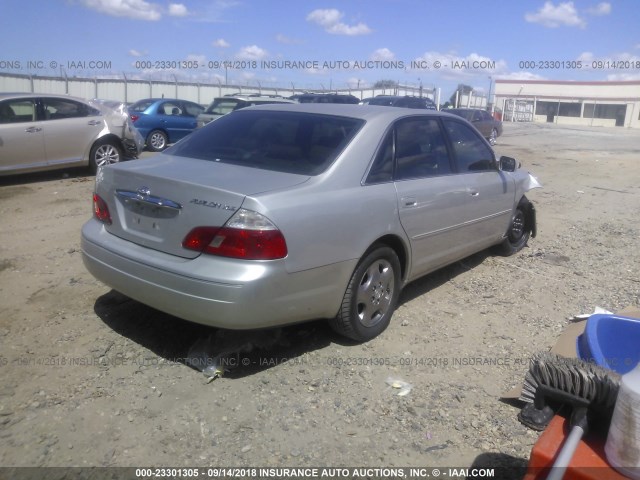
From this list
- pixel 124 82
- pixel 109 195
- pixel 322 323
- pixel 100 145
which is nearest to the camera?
pixel 109 195

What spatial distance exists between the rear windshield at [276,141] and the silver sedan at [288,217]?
0.01m

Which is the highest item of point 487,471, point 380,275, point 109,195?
point 109,195

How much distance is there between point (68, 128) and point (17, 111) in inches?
31.8

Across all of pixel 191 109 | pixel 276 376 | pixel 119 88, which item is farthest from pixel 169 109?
pixel 119 88

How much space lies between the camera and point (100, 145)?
10047mm

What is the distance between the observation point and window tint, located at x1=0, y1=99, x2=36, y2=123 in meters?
8.82

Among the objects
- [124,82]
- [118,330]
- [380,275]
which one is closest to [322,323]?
[380,275]

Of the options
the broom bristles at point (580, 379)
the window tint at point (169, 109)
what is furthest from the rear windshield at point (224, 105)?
the broom bristles at point (580, 379)

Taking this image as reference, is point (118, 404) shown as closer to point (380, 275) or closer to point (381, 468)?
point (381, 468)

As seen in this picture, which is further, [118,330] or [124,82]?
[124,82]

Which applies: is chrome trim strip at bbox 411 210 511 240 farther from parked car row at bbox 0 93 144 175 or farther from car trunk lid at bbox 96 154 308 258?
parked car row at bbox 0 93 144 175

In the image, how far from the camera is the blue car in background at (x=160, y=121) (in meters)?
14.4

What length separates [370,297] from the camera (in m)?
3.90

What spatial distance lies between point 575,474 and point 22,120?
31.3 ft
